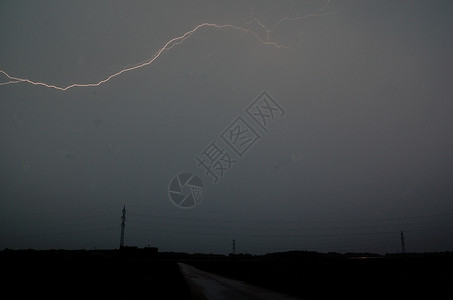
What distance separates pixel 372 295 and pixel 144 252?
83645 mm

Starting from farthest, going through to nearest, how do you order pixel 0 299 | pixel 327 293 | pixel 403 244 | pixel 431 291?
pixel 403 244 < pixel 327 293 < pixel 431 291 < pixel 0 299

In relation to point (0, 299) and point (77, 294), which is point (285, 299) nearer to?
point (77, 294)

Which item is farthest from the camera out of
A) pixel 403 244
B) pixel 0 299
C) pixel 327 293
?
pixel 403 244

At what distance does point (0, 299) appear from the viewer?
1443 cm

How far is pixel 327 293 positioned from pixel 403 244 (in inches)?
3292

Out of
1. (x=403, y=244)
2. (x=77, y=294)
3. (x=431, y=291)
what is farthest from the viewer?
(x=403, y=244)

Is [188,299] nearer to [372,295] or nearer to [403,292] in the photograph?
[372,295]

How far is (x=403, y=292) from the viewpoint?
53.0ft

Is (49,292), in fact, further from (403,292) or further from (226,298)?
(403,292)

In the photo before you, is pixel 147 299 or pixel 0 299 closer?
pixel 0 299

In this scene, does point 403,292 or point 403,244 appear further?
point 403,244

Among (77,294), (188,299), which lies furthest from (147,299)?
(77,294)

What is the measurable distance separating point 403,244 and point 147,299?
89699mm

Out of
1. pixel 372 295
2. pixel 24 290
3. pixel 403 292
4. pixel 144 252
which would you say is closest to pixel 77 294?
pixel 24 290
